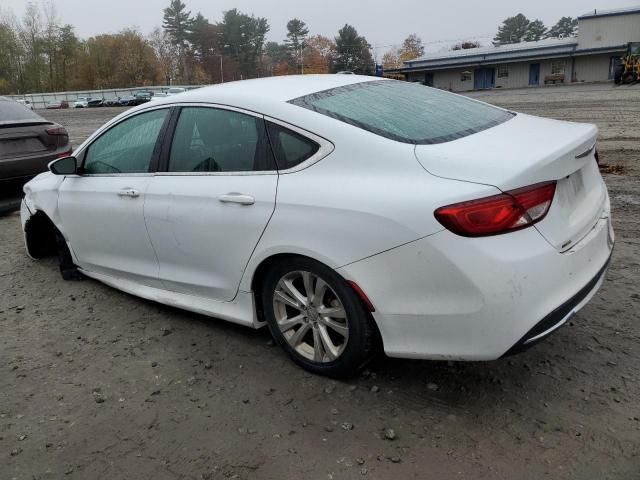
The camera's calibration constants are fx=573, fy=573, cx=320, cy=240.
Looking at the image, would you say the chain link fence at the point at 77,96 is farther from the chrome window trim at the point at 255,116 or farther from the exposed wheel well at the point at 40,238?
the chrome window trim at the point at 255,116

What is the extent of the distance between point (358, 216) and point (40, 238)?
158 inches

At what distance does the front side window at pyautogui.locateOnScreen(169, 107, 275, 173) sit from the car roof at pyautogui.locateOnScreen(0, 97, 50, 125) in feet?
16.9

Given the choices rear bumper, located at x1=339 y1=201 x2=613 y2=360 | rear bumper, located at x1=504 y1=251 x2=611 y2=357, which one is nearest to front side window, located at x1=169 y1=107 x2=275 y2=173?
rear bumper, located at x1=339 y1=201 x2=613 y2=360

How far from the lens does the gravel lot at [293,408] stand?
2490 mm

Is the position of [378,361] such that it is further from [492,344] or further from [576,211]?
[576,211]

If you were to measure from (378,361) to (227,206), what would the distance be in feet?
4.03

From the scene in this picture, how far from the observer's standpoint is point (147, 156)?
3.80 m

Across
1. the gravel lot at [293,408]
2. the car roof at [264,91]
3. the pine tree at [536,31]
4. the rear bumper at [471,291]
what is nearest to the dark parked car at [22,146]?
the gravel lot at [293,408]

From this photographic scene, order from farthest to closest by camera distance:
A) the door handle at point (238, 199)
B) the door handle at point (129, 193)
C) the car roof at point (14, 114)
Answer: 1. the car roof at point (14, 114)
2. the door handle at point (129, 193)
3. the door handle at point (238, 199)

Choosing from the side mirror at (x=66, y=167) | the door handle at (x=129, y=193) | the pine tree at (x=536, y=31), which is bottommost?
the door handle at (x=129, y=193)

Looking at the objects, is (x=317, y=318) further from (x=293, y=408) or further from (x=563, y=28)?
(x=563, y=28)

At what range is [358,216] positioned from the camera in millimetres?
2635

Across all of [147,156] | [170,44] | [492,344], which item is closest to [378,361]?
[492,344]

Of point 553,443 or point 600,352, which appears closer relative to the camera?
point 553,443
